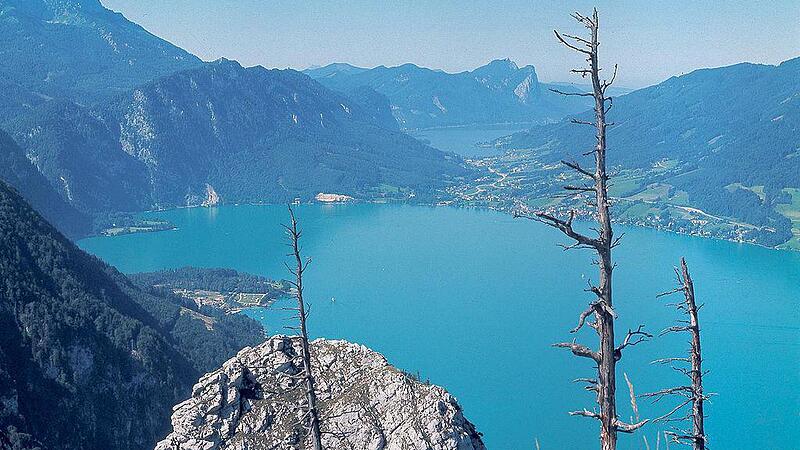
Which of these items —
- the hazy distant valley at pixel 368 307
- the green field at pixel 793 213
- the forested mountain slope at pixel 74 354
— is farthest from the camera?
the green field at pixel 793 213

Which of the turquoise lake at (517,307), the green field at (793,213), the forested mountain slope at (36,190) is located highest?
the forested mountain slope at (36,190)

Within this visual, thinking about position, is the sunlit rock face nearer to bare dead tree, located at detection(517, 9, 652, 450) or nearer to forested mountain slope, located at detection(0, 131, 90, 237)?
bare dead tree, located at detection(517, 9, 652, 450)

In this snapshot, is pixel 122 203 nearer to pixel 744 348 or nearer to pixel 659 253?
pixel 659 253

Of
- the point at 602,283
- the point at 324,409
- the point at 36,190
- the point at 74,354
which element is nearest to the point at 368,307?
Result: the point at 74,354

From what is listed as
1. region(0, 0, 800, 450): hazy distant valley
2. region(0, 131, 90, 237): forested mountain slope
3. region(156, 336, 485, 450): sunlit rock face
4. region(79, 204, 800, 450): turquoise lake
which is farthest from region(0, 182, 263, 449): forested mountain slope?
region(0, 131, 90, 237): forested mountain slope

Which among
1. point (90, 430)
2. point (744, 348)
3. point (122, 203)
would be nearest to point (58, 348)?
point (90, 430)

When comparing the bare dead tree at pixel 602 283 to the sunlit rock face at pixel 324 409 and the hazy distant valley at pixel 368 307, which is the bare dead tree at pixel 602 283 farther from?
the sunlit rock face at pixel 324 409

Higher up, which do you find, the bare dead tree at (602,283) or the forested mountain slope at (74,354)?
the bare dead tree at (602,283)

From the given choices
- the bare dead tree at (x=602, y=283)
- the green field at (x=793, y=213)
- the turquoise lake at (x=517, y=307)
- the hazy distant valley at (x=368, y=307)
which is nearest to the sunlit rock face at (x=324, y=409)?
the hazy distant valley at (x=368, y=307)
